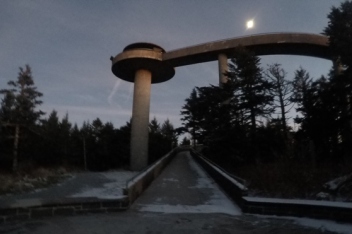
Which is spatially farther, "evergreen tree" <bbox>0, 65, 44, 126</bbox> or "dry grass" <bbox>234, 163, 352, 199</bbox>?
"evergreen tree" <bbox>0, 65, 44, 126</bbox>

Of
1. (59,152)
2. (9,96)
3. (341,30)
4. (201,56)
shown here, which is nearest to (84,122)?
(59,152)

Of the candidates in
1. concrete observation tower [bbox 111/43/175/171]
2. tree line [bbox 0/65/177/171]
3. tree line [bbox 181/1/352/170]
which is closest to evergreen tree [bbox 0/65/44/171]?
tree line [bbox 0/65/177/171]

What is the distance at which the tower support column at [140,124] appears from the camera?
31.7 m

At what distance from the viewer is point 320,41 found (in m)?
31.1

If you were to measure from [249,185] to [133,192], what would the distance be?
5005 mm

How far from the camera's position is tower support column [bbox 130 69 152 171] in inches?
1246

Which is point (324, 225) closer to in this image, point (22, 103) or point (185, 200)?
point (185, 200)

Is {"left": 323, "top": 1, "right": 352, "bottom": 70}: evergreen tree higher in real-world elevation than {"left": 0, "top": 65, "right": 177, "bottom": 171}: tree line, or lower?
higher

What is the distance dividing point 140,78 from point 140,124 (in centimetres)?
621

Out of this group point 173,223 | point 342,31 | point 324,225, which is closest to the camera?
point 324,225

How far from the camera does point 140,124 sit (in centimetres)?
3244

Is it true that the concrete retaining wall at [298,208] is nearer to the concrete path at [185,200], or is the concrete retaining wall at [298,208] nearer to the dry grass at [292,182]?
the concrete path at [185,200]

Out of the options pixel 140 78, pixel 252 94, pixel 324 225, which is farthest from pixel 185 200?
pixel 140 78

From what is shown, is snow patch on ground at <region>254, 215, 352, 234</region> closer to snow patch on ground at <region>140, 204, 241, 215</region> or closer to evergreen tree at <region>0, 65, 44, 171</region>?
snow patch on ground at <region>140, 204, 241, 215</region>
